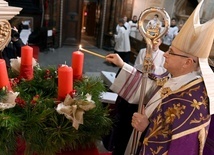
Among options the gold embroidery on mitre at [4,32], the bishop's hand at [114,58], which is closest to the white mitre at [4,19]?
the gold embroidery on mitre at [4,32]

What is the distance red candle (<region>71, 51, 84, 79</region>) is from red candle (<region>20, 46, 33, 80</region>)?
0.18m

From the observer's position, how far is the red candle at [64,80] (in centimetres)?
75

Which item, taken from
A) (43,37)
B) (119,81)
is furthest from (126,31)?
(119,81)

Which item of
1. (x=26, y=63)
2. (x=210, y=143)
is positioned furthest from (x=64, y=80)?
(x=210, y=143)

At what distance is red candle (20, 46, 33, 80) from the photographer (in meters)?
0.92

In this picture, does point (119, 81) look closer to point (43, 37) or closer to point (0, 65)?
point (0, 65)

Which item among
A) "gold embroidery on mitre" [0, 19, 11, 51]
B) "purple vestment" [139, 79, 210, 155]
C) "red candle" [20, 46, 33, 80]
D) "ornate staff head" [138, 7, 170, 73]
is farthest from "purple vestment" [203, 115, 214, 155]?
"gold embroidery on mitre" [0, 19, 11, 51]

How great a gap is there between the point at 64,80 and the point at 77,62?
0.18 m

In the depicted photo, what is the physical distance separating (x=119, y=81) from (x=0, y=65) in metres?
0.66

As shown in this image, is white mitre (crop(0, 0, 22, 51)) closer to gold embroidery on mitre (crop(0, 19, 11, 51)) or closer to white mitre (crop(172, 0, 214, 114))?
gold embroidery on mitre (crop(0, 19, 11, 51))

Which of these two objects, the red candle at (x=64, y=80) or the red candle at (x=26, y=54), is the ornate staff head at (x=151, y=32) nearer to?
the red candle at (x=64, y=80)

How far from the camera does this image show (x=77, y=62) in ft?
3.05

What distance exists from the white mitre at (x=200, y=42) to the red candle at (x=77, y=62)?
1.31 feet

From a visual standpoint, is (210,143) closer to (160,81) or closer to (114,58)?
(160,81)
